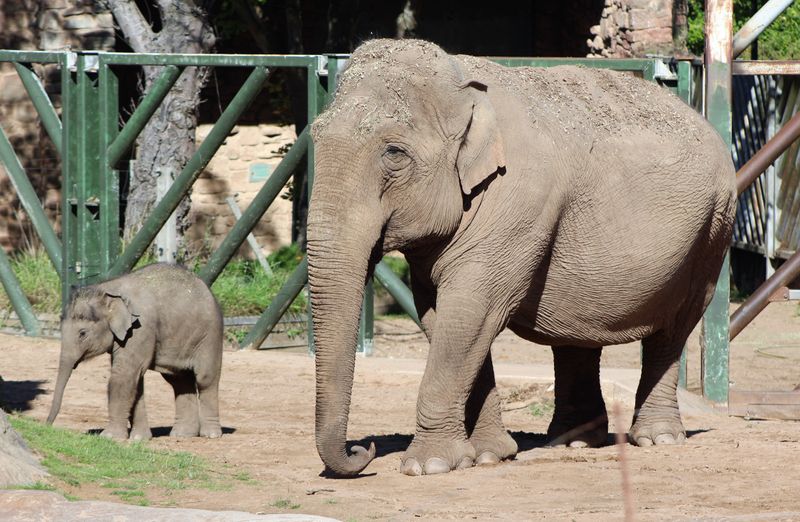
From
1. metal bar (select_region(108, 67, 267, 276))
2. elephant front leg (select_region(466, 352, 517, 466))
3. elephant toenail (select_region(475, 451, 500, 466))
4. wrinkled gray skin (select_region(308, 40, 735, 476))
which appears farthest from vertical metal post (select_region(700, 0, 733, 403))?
metal bar (select_region(108, 67, 267, 276))

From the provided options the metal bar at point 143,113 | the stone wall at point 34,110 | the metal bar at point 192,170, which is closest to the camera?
the metal bar at point 192,170

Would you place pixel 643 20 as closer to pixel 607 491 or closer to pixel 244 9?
pixel 244 9

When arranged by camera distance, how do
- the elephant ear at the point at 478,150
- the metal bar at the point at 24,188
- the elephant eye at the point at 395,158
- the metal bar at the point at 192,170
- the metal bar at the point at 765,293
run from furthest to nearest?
1. the metal bar at the point at 24,188
2. the metal bar at the point at 192,170
3. the metal bar at the point at 765,293
4. the elephant ear at the point at 478,150
5. the elephant eye at the point at 395,158

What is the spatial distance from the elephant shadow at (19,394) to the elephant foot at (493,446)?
350cm

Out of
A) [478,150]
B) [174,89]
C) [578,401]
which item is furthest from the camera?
[174,89]

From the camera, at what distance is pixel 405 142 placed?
670cm

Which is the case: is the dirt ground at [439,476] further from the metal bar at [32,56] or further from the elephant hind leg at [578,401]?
the metal bar at [32,56]

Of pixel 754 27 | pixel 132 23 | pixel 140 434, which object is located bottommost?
pixel 140 434

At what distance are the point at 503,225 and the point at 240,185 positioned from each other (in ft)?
40.6

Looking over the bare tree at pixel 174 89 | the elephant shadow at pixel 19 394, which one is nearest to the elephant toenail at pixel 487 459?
the elephant shadow at pixel 19 394

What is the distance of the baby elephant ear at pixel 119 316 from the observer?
8398 mm

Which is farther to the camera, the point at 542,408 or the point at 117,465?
the point at 542,408

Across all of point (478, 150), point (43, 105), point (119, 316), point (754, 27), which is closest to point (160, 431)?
point (119, 316)

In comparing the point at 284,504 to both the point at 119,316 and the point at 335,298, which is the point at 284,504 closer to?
the point at 335,298
